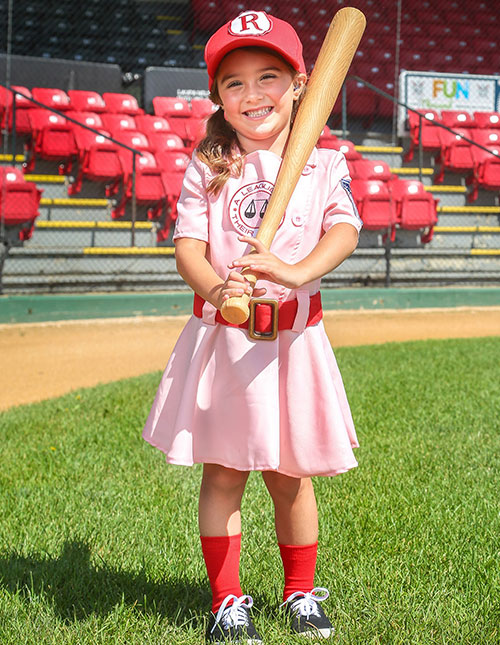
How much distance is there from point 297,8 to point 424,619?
13.7m

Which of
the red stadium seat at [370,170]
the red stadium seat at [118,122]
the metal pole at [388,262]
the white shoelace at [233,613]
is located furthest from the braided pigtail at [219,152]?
the red stadium seat at [118,122]

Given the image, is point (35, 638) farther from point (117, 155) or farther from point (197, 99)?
point (197, 99)

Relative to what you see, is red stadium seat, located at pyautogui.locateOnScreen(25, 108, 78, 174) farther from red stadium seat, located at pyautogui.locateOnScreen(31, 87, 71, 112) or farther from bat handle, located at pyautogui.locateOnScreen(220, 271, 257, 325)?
bat handle, located at pyautogui.locateOnScreen(220, 271, 257, 325)

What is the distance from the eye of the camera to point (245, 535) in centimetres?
231

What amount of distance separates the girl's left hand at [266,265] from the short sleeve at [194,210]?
0.22 meters

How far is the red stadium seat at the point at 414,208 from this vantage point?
982cm

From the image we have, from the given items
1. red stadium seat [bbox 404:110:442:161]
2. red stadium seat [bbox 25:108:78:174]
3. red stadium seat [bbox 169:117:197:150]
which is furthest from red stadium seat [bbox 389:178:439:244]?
red stadium seat [bbox 25:108:78:174]

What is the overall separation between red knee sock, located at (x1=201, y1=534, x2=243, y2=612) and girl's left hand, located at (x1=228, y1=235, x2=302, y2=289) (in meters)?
0.56

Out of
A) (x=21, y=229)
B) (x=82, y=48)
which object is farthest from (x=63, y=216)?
(x=82, y=48)

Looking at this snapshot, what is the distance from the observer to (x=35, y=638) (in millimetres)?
1668

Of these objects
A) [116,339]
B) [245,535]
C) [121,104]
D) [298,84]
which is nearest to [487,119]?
[121,104]

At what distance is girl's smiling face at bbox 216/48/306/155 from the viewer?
1.62 meters

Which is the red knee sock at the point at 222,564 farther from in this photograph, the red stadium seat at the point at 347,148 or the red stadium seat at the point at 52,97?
the red stadium seat at the point at 52,97

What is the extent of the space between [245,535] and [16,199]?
6654 millimetres
